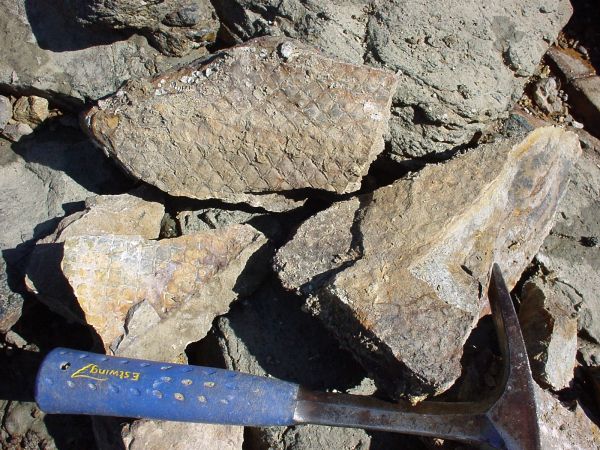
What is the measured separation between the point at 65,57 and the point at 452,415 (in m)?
2.01

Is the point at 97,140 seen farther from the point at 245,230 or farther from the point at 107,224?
the point at 245,230

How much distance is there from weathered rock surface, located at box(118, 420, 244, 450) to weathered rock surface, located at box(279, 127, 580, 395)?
57cm

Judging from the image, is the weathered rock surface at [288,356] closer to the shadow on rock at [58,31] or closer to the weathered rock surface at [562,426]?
the weathered rock surface at [562,426]

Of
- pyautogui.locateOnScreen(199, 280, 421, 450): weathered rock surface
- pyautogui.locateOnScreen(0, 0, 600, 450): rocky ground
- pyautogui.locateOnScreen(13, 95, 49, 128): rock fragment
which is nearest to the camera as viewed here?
pyautogui.locateOnScreen(0, 0, 600, 450): rocky ground

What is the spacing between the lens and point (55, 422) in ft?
8.27

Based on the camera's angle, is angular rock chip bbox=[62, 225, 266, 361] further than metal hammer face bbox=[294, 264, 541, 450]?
Yes

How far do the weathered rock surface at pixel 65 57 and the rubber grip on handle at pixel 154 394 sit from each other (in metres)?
1.13

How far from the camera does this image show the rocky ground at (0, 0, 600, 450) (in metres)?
2.05

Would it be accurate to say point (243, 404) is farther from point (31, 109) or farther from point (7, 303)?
point (31, 109)

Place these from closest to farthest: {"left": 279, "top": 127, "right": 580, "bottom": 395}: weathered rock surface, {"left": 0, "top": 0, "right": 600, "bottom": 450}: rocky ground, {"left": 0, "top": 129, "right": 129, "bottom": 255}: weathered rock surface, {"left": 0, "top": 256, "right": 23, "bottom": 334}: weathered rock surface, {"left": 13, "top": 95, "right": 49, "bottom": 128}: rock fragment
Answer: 1. {"left": 279, "top": 127, "right": 580, "bottom": 395}: weathered rock surface
2. {"left": 0, "top": 0, "right": 600, "bottom": 450}: rocky ground
3. {"left": 0, "top": 256, "right": 23, "bottom": 334}: weathered rock surface
4. {"left": 0, "top": 129, "right": 129, "bottom": 255}: weathered rock surface
5. {"left": 13, "top": 95, "right": 49, "bottom": 128}: rock fragment

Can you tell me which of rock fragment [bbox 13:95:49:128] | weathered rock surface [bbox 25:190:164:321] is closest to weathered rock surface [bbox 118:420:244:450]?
weathered rock surface [bbox 25:190:164:321]

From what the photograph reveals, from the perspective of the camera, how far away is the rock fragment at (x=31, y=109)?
2.58m

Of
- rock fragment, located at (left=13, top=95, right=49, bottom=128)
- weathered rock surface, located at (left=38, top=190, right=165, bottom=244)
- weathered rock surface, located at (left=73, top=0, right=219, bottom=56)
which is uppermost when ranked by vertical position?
weathered rock surface, located at (left=73, top=0, right=219, bottom=56)

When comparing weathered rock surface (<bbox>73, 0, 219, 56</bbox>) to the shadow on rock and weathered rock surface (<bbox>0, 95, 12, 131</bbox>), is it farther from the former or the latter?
weathered rock surface (<bbox>0, 95, 12, 131</bbox>)
